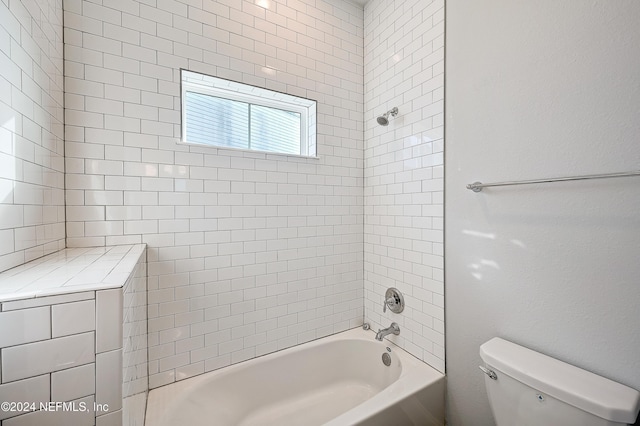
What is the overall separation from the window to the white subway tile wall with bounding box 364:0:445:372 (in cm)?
54

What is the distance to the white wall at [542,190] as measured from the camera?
2.91 feet

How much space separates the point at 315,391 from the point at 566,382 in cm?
144

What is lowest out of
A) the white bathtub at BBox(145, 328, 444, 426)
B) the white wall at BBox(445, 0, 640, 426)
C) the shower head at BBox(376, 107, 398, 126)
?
the white bathtub at BBox(145, 328, 444, 426)

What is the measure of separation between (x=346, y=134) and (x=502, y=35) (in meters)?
1.05

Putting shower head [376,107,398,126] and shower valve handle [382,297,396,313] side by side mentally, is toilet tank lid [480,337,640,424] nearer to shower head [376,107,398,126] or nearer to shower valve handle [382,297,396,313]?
shower valve handle [382,297,396,313]

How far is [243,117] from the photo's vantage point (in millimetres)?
1780

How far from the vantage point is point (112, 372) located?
629mm

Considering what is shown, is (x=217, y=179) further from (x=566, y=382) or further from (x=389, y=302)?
(x=566, y=382)

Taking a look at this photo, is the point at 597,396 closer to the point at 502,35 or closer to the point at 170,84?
the point at 502,35

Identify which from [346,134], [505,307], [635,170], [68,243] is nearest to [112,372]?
[68,243]

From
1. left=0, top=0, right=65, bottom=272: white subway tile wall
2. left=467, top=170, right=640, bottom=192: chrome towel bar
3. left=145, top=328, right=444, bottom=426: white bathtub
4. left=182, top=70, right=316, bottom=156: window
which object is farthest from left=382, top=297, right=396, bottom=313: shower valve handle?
left=0, top=0, right=65, bottom=272: white subway tile wall

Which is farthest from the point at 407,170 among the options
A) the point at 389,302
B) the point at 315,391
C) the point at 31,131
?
the point at 31,131

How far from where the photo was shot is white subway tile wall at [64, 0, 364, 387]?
4.15 ft

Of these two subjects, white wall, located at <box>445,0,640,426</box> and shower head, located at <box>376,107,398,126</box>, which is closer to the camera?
white wall, located at <box>445,0,640,426</box>
